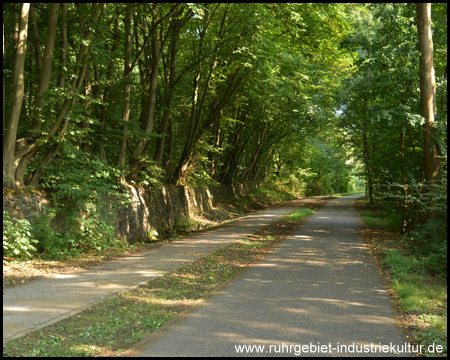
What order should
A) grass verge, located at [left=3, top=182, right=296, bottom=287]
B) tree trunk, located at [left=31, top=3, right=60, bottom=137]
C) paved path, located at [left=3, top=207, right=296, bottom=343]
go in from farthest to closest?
1. tree trunk, located at [left=31, top=3, right=60, bottom=137]
2. grass verge, located at [left=3, top=182, right=296, bottom=287]
3. paved path, located at [left=3, top=207, right=296, bottom=343]

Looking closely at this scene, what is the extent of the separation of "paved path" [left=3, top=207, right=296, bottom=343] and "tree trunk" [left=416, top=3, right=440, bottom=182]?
6708mm

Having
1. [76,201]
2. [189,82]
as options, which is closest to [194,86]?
[189,82]

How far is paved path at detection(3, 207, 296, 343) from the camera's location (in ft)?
18.8

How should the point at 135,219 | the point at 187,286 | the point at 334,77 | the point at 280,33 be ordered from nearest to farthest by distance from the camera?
the point at 187,286
the point at 135,219
the point at 280,33
the point at 334,77

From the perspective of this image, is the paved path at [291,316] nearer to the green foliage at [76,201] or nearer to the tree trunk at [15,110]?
the green foliage at [76,201]

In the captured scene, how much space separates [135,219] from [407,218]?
33.3ft

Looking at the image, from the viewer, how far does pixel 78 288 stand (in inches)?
295

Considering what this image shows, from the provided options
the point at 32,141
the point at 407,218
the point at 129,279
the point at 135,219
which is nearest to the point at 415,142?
the point at 407,218

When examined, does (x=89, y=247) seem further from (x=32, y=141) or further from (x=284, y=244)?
(x=284, y=244)

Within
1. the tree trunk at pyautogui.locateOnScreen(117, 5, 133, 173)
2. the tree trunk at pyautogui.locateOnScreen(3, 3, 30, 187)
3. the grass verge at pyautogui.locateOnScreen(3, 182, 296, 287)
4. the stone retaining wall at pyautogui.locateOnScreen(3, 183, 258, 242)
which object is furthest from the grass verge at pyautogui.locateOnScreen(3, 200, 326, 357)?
the tree trunk at pyautogui.locateOnScreen(117, 5, 133, 173)

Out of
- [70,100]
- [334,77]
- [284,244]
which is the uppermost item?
[334,77]

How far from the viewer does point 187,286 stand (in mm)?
8078

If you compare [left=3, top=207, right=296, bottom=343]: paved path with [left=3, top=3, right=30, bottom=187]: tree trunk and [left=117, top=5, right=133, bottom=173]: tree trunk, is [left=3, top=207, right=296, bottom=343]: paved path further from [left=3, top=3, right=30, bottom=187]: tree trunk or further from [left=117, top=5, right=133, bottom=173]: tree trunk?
[left=117, top=5, right=133, bottom=173]: tree trunk

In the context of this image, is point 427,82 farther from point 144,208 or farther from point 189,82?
point 189,82
